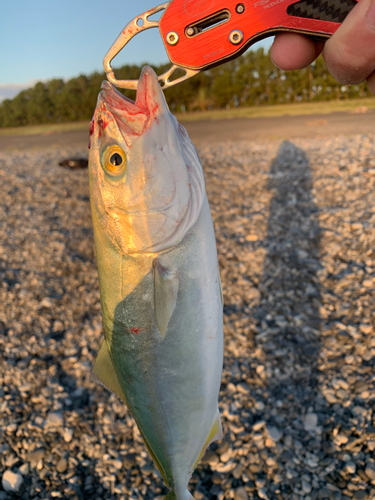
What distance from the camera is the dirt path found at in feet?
39.7

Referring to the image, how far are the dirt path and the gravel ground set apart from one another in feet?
16.5

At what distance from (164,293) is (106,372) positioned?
0.62 meters

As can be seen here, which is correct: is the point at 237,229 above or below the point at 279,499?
above

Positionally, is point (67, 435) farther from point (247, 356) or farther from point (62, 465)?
point (247, 356)

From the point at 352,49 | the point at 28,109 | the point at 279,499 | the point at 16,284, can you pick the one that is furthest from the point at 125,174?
the point at 28,109

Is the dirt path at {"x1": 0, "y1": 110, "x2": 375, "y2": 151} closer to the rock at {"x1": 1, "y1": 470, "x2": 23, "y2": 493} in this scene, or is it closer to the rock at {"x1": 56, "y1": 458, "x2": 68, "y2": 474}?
the rock at {"x1": 56, "y1": 458, "x2": 68, "y2": 474}

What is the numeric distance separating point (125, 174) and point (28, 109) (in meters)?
29.9

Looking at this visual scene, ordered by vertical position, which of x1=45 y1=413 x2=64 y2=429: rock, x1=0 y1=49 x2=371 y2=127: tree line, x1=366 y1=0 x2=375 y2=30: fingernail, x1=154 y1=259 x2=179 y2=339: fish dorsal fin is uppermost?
x1=0 y1=49 x2=371 y2=127: tree line

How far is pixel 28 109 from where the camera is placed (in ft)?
88.3

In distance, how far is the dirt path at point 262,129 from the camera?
12.1m

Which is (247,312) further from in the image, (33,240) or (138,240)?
(33,240)

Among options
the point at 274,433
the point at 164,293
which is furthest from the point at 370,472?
the point at 164,293

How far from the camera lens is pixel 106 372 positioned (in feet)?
5.99

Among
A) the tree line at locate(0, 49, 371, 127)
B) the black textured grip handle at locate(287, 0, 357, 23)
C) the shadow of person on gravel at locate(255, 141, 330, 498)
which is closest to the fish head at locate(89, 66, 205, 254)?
the black textured grip handle at locate(287, 0, 357, 23)
